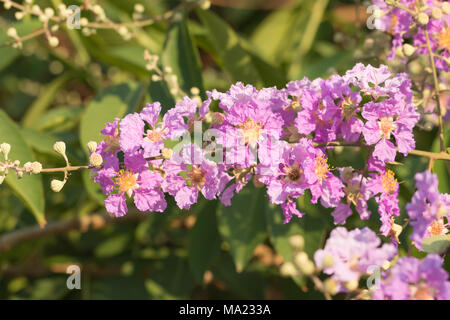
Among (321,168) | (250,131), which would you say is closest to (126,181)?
(250,131)

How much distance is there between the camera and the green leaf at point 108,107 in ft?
4.44

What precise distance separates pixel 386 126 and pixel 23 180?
2.74 ft

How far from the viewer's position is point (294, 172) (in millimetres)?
916

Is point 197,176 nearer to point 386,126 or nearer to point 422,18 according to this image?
point 386,126

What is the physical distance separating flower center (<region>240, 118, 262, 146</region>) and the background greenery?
0.29 metres

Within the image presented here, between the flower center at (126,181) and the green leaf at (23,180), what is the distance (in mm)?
316

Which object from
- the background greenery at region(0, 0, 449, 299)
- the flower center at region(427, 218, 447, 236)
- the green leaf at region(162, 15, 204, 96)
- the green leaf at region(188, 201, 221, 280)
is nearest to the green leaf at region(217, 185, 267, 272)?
the background greenery at region(0, 0, 449, 299)

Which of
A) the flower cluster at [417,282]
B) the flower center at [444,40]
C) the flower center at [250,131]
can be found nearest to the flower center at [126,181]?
the flower center at [250,131]

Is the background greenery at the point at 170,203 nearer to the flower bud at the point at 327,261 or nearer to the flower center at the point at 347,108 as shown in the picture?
the flower center at the point at 347,108

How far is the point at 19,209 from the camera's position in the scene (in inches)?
65.8

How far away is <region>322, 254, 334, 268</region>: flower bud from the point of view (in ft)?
2.28

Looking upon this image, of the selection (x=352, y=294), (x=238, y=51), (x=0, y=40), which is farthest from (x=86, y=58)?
(x=352, y=294)
